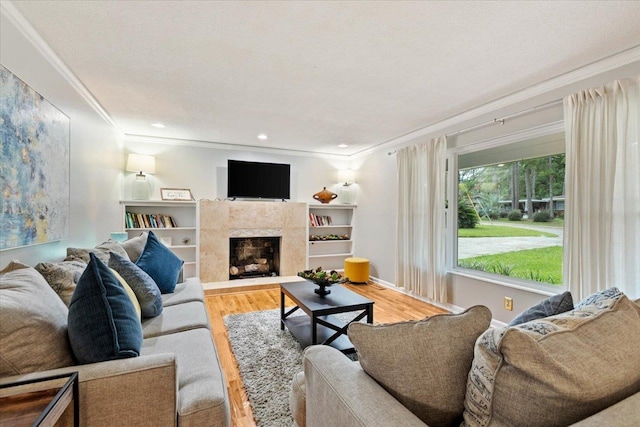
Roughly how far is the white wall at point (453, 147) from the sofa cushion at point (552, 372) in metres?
2.37

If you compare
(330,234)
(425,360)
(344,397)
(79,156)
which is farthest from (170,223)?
(425,360)

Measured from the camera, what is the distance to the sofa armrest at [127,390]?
0.99 meters

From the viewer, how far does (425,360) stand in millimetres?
846

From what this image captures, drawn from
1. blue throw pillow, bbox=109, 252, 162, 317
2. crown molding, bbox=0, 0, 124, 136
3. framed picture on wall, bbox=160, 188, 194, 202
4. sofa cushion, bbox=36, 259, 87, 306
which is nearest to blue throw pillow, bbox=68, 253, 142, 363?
sofa cushion, bbox=36, 259, 87, 306

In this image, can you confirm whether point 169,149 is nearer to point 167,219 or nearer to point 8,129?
point 167,219

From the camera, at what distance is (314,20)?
5.96ft

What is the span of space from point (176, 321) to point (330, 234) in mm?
4096

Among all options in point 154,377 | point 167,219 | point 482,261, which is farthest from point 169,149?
point 482,261

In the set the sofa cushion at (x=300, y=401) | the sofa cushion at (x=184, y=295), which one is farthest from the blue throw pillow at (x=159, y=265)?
the sofa cushion at (x=300, y=401)

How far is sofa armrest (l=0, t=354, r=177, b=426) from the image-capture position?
991 mm

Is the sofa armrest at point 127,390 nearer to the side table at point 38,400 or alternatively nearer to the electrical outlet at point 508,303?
the side table at point 38,400

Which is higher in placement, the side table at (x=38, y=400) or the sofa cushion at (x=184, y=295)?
the side table at (x=38, y=400)

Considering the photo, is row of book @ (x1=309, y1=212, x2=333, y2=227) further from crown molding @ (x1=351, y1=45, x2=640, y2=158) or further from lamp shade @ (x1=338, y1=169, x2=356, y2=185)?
crown molding @ (x1=351, y1=45, x2=640, y2=158)

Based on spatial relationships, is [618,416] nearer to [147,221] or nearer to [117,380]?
[117,380]
